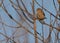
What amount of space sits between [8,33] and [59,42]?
0.29m

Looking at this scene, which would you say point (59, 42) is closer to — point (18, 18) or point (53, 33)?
point (53, 33)

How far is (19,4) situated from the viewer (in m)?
0.87

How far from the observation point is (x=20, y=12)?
896 mm

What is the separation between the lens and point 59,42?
2.88ft

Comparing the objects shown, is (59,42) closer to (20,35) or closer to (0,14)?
(20,35)

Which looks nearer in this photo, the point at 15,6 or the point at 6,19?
the point at 15,6

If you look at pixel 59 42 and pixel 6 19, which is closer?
pixel 59 42

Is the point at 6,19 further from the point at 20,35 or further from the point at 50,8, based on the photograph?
the point at 50,8

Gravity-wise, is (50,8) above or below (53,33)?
above

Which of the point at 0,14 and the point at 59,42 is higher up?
the point at 0,14

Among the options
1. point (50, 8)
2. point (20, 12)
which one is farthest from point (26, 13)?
point (50, 8)

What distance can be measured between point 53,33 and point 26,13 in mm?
161

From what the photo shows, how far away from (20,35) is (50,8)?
0.68 feet

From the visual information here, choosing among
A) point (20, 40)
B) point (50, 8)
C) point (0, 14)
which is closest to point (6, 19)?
point (0, 14)
